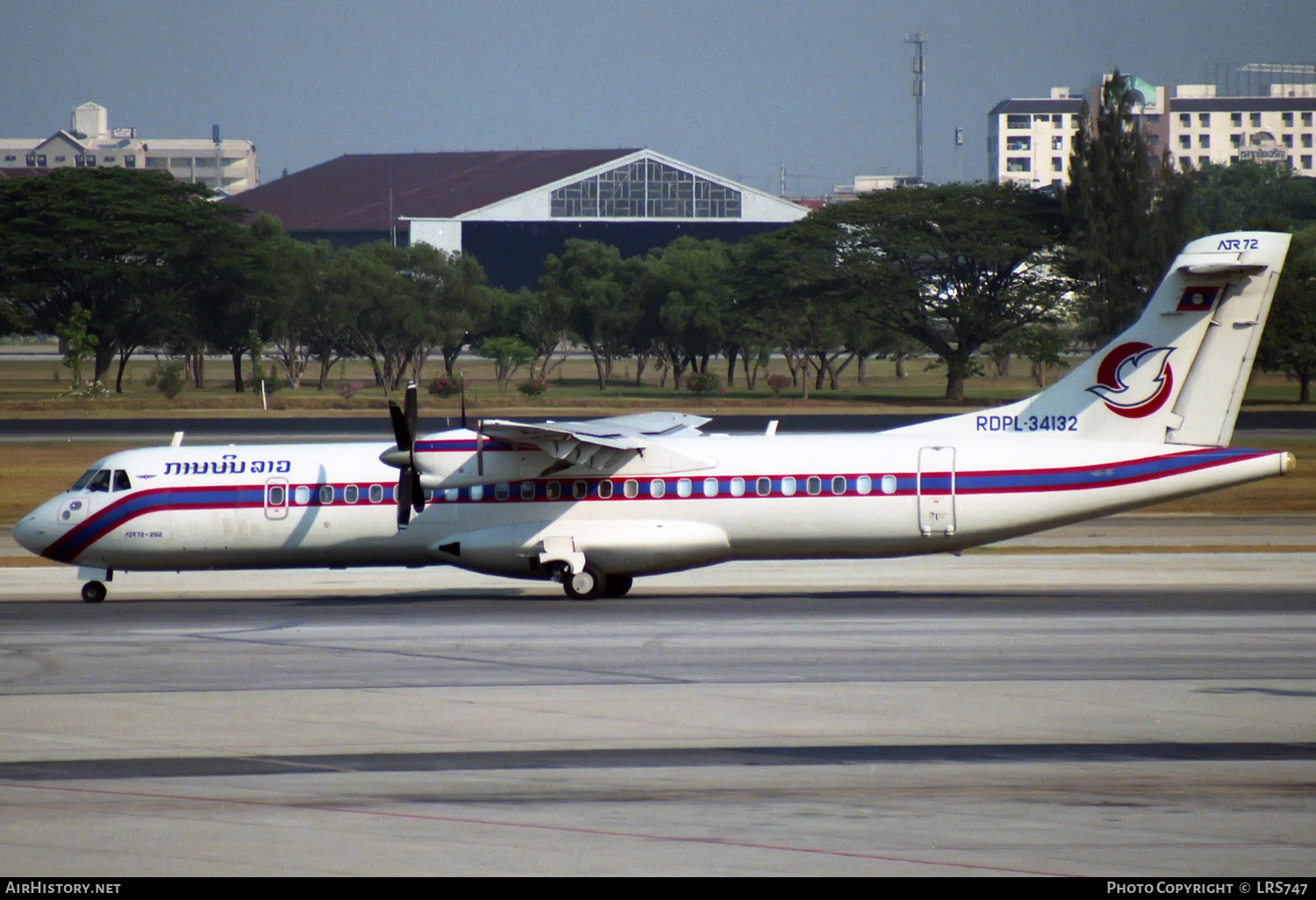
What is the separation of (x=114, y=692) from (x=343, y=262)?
94.6 metres

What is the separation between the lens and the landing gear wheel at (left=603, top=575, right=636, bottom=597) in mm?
26203

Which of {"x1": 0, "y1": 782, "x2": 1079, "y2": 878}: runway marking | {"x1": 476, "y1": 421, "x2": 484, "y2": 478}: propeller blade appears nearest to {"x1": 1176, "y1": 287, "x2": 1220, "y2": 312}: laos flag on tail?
{"x1": 476, "y1": 421, "x2": 484, "y2": 478}: propeller blade

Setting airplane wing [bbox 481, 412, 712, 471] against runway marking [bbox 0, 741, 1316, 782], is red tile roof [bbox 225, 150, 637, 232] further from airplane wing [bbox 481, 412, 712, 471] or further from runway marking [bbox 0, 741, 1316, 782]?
runway marking [bbox 0, 741, 1316, 782]

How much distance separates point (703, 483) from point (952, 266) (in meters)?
70.8

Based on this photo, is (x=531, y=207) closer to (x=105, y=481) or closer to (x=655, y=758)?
(x=105, y=481)

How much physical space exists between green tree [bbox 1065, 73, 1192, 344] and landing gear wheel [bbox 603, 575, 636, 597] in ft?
219

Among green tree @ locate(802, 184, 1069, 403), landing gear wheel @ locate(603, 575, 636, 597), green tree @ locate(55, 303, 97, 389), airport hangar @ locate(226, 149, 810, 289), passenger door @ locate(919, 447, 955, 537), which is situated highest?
airport hangar @ locate(226, 149, 810, 289)

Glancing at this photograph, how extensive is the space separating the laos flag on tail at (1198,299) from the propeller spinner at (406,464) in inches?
515

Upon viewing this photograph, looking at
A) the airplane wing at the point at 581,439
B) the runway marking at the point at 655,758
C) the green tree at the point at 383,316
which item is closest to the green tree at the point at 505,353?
the green tree at the point at 383,316

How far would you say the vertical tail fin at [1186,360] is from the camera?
78.2 feet

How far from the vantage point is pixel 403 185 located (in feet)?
583

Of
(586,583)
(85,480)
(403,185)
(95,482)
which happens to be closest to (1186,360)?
(586,583)

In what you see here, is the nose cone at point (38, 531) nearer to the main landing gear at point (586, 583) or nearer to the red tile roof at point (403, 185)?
the main landing gear at point (586, 583)
